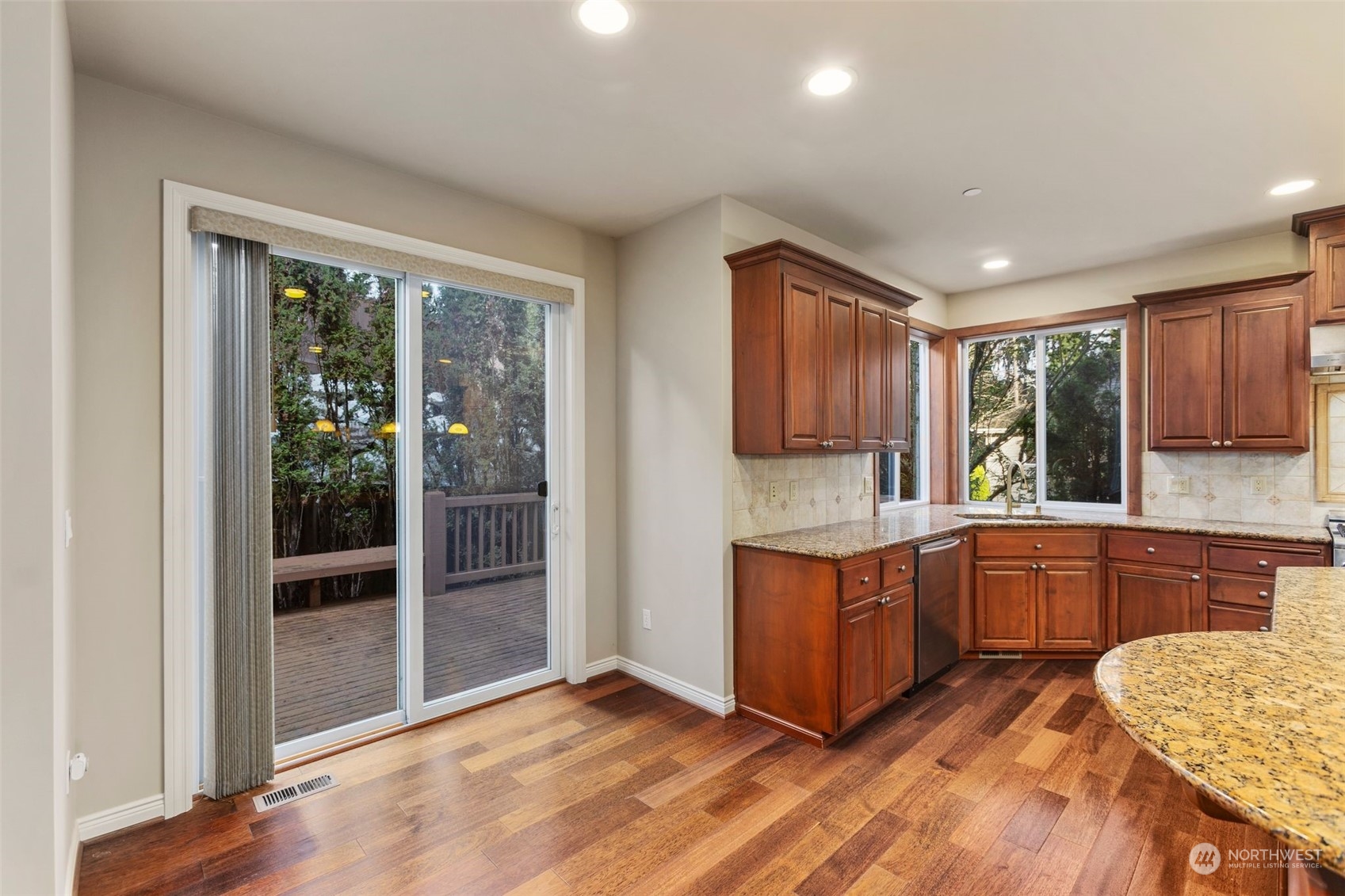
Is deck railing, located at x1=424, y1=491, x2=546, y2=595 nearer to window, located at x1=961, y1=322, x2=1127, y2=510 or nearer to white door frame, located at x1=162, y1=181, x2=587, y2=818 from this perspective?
white door frame, located at x1=162, y1=181, x2=587, y2=818

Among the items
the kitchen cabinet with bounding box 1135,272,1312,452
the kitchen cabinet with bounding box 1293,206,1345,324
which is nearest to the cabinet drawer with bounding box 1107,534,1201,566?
the kitchen cabinet with bounding box 1135,272,1312,452

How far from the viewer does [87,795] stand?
2111 mm

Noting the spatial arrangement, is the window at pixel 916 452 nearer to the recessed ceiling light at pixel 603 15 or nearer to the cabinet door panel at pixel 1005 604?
the cabinet door panel at pixel 1005 604

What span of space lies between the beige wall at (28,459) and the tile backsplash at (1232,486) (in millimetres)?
5403

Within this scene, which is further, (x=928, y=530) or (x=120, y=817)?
(x=928, y=530)

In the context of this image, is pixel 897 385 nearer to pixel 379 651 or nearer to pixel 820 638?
pixel 820 638

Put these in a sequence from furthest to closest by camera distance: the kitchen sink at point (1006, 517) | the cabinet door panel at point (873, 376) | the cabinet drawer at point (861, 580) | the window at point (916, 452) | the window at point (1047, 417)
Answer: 1. the window at point (916, 452)
2. the window at point (1047, 417)
3. the kitchen sink at point (1006, 517)
4. the cabinet door panel at point (873, 376)
5. the cabinet drawer at point (861, 580)

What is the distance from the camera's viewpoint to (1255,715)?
104 centimetres

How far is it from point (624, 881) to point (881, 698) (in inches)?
64.7

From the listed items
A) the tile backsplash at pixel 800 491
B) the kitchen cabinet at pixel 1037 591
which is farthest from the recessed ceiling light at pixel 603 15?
the kitchen cabinet at pixel 1037 591

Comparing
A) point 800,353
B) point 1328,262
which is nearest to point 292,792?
point 800,353

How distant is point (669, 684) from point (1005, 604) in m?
2.23

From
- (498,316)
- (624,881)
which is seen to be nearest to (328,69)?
(498,316)

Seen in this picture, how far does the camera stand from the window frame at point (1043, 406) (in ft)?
13.8
